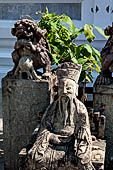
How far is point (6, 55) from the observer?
30.2ft

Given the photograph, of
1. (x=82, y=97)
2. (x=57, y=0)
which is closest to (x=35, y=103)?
(x=82, y=97)

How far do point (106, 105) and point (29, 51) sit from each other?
4.10ft

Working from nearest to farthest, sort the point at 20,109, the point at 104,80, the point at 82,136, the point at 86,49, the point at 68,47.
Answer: the point at 82,136, the point at 104,80, the point at 20,109, the point at 86,49, the point at 68,47

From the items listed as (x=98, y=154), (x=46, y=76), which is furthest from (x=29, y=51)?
(x=98, y=154)

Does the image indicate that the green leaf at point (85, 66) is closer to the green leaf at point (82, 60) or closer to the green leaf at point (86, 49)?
the green leaf at point (82, 60)

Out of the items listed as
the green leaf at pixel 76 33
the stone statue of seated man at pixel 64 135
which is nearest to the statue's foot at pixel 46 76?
the stone statue of seated man at pixel 64 135

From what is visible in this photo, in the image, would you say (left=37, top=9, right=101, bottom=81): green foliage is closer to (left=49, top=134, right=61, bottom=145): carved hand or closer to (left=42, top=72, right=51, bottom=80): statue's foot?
(left=42, top=72, right=51, bottom=80): statue's foot

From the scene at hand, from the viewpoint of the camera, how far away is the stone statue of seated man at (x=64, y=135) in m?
4.02

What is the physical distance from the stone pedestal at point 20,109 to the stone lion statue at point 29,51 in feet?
0.48

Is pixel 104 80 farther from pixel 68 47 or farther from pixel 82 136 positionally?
pixel 68 47

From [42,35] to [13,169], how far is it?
190 cm

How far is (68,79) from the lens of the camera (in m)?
4.24

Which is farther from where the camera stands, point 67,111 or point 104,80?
point 104,80

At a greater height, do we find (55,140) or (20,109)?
(20,109)
